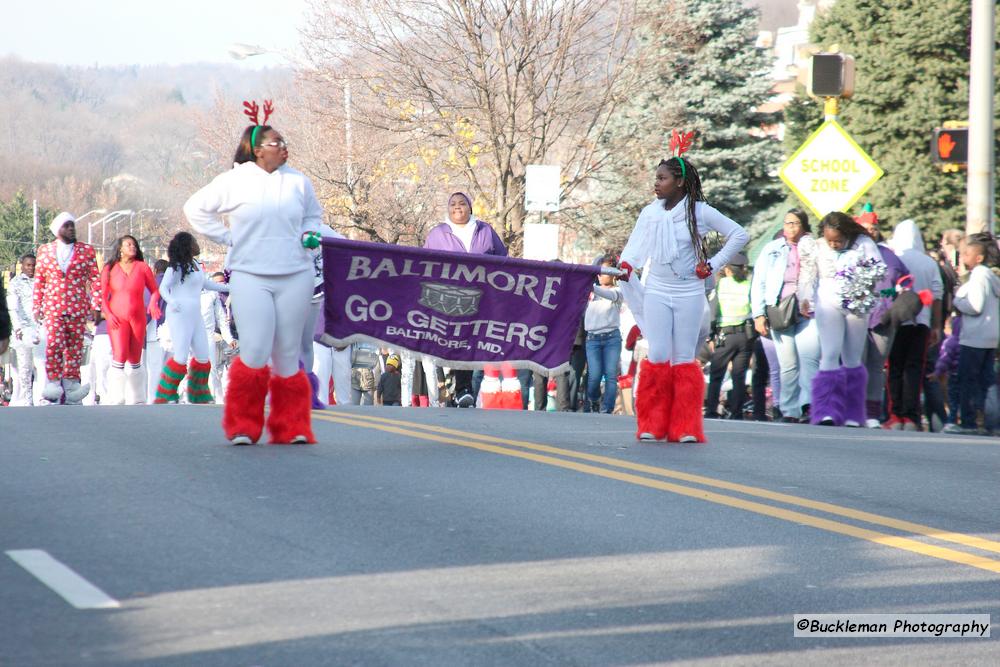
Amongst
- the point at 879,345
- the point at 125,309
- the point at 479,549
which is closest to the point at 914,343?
the point at 879,345

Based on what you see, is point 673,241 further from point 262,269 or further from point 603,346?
point 603,346

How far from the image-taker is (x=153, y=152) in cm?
12250

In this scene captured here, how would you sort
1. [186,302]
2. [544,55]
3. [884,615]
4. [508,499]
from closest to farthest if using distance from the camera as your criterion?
[884,615]
[508,499]
[186,302]
[544,55]

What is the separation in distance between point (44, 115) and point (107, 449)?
120507 millimetres

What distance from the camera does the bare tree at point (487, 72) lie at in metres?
31.1

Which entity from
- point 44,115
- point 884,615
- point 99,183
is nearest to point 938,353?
point 884,615

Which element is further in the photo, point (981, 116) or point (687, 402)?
point (981, 116)

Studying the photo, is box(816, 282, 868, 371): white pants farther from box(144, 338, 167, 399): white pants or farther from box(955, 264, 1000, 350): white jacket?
box(144, 338, 167, 399): white pants

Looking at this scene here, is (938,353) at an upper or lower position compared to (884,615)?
upper

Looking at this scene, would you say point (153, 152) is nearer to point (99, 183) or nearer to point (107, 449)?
point (99, 183)

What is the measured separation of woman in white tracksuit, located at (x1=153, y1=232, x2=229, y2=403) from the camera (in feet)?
57.7

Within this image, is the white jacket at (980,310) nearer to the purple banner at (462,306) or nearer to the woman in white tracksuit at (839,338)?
the woman in white tracksuit at (839,338)

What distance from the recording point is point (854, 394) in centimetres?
1477

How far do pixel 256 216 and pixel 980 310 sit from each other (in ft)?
24.6
